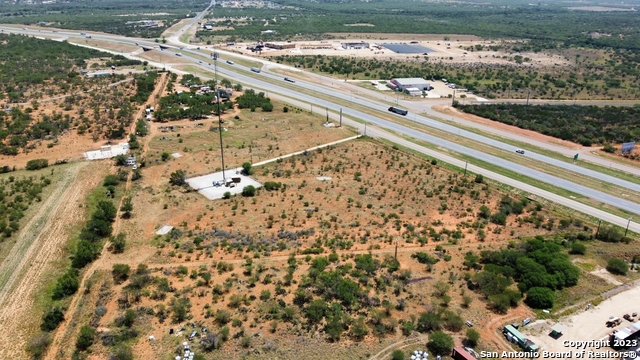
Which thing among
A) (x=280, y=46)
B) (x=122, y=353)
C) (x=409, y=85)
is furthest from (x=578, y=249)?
(x=280, y=46)

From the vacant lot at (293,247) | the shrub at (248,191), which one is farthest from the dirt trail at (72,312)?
the shrub at (248,191)

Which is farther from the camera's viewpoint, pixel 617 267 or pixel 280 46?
pixel 280 46

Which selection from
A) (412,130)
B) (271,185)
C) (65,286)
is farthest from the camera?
(412,130)

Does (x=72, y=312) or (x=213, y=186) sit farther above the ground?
(x=213, y=186)

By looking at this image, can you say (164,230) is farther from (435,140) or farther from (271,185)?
(435,140)

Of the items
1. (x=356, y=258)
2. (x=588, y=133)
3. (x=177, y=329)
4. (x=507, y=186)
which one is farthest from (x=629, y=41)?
(x=177, y=329)

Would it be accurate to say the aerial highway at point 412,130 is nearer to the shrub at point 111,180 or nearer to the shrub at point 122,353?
the shrub at point 111,180

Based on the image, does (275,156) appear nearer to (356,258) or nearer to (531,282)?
(356,258)
